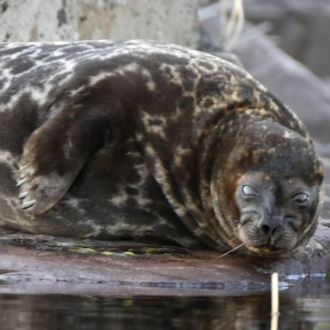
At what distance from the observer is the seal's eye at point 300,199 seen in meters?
8.29

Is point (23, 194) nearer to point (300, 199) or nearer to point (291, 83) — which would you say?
point (300, 199)

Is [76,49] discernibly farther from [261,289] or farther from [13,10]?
[13,10]

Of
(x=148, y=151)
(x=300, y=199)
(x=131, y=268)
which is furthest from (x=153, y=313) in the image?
(x=148, y=151)

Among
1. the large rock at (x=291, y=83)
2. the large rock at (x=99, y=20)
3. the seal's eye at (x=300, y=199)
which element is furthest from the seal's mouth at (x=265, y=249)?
the large rock at (x=291, y=83)

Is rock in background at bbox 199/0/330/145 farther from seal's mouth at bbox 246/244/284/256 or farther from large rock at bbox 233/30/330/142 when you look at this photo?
seal's mouth at bbox 246/244/284/256

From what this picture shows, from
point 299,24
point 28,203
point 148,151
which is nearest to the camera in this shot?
point 28,203

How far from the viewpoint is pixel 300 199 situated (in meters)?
8.31

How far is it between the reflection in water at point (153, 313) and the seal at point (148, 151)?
0.94 metres

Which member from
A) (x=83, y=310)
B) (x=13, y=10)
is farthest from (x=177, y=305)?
(x=13, y=10)

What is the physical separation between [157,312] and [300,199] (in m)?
1.61

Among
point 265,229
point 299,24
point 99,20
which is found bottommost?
point 265,229

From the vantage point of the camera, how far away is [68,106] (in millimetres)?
8617

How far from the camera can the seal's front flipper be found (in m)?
8.42

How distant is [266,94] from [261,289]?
1.33 meters
